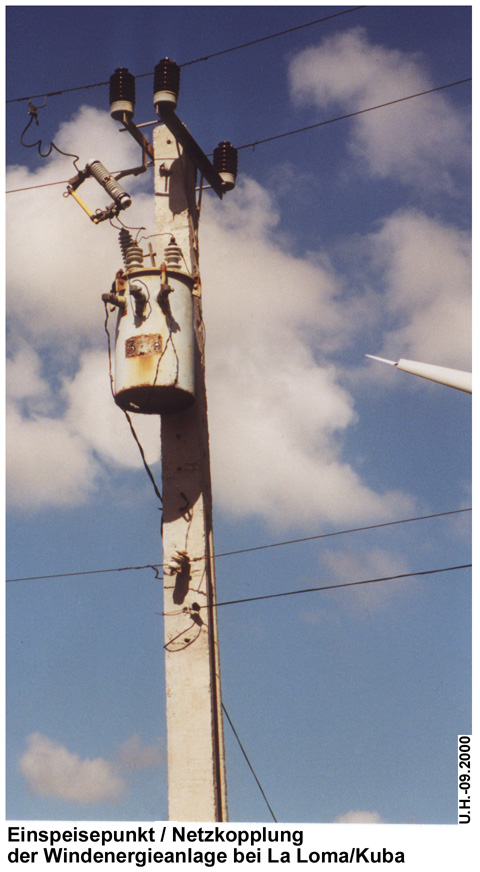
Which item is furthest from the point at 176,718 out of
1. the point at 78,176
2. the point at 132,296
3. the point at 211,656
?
the point at 78,176

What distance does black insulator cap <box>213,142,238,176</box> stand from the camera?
14.9 meters

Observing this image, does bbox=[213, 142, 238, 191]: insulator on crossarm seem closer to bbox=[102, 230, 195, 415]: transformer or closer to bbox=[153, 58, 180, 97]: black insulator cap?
bbox=[153, 58, 180, 97]: black insulator cap

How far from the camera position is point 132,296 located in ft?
41.0

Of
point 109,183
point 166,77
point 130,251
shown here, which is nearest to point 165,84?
point 166,77

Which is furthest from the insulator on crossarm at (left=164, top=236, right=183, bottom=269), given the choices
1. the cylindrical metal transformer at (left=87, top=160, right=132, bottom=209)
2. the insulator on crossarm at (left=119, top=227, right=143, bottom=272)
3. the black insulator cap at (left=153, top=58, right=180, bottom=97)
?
the black insulator cap at (left=153, top=58, right=180, bottom=97)

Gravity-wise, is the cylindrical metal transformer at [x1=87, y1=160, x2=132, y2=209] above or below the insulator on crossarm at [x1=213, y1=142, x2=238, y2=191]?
below

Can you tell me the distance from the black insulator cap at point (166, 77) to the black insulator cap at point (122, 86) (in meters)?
0.43

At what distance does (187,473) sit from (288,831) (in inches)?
176

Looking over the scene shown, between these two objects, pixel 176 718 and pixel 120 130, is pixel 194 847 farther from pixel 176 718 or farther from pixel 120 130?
pixel 120 130

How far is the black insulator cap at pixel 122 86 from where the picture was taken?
13.5 meters

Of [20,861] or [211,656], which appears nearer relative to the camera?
[20,861]

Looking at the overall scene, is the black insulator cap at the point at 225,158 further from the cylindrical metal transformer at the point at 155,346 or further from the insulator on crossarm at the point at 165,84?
the cylindrical metal transformer at the point at 155,346

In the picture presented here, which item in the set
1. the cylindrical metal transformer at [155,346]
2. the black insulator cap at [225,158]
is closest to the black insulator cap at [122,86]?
the black insulator cap at [225,158]

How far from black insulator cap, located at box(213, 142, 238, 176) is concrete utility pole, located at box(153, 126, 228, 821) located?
4.05 feet
